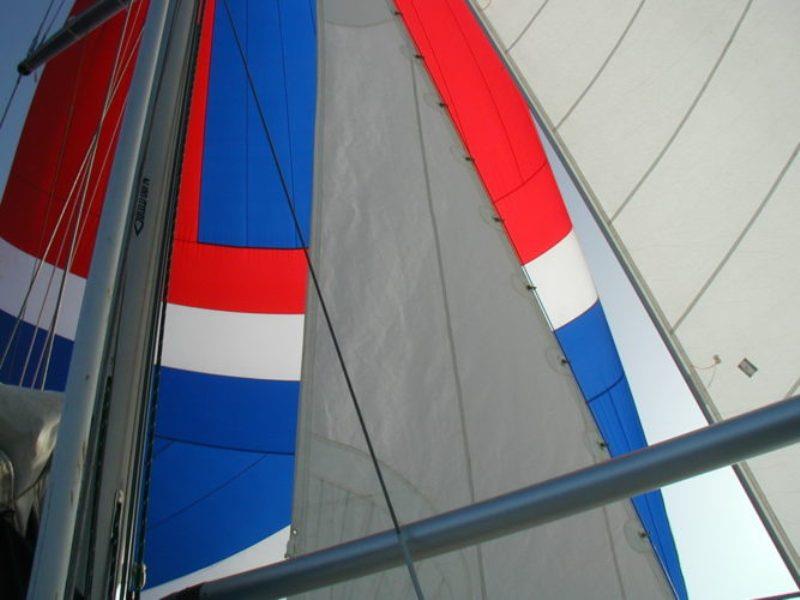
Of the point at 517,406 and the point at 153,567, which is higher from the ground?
the point at 153,567

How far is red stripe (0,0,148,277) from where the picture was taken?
4453mm

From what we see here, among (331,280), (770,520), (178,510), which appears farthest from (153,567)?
(770,520)

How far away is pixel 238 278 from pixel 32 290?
4.24 ft

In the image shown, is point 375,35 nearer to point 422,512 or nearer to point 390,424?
point 390,424

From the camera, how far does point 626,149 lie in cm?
217

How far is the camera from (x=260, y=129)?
4.28 meters

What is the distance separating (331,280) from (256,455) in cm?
226

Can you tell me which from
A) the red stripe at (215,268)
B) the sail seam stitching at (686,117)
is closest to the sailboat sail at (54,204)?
the red stripe at (215,268)

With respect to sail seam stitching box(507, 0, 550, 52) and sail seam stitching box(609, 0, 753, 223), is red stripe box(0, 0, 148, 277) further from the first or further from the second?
sail seam stitching box(609, 0, 753, 223)

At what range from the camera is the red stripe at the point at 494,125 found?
398cm

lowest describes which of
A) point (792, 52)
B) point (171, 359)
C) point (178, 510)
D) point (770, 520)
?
point (770, 520)

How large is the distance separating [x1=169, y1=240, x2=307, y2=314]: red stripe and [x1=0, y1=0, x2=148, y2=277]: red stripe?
59cm

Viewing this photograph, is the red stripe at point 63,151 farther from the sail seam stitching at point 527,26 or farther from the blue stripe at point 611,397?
the blue stripe at point 611,397

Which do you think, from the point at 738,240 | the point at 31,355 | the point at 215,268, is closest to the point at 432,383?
the point at 738,240
